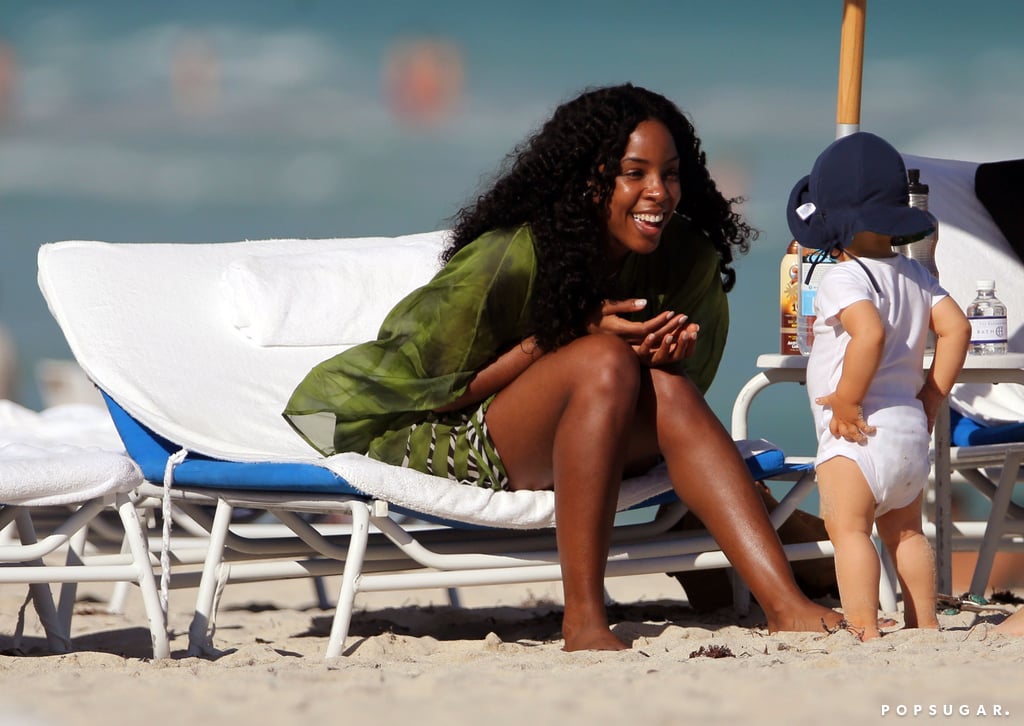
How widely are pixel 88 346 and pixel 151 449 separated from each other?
0.39 meters

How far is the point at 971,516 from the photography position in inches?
250

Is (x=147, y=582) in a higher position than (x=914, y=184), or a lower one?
lower

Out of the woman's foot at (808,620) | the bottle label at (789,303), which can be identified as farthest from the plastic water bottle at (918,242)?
the woman's foot at (808,620)

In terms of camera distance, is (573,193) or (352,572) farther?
(573,193)

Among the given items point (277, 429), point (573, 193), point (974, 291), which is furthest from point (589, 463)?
point (974, 291)

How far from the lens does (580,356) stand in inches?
106

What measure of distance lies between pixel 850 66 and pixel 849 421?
1303 millimetres

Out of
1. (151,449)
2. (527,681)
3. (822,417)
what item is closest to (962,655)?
(822,417)

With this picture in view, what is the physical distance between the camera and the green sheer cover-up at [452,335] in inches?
112

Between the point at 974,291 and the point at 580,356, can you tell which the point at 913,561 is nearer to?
the point at 580,356

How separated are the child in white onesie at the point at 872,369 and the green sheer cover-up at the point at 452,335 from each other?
→ 37cm

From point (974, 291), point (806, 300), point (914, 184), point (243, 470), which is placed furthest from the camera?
point (974, 291)

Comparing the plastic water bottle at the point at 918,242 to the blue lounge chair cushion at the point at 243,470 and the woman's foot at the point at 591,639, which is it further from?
the woman's foot at the point at 591,639

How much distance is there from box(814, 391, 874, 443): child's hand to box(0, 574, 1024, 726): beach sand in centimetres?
34
